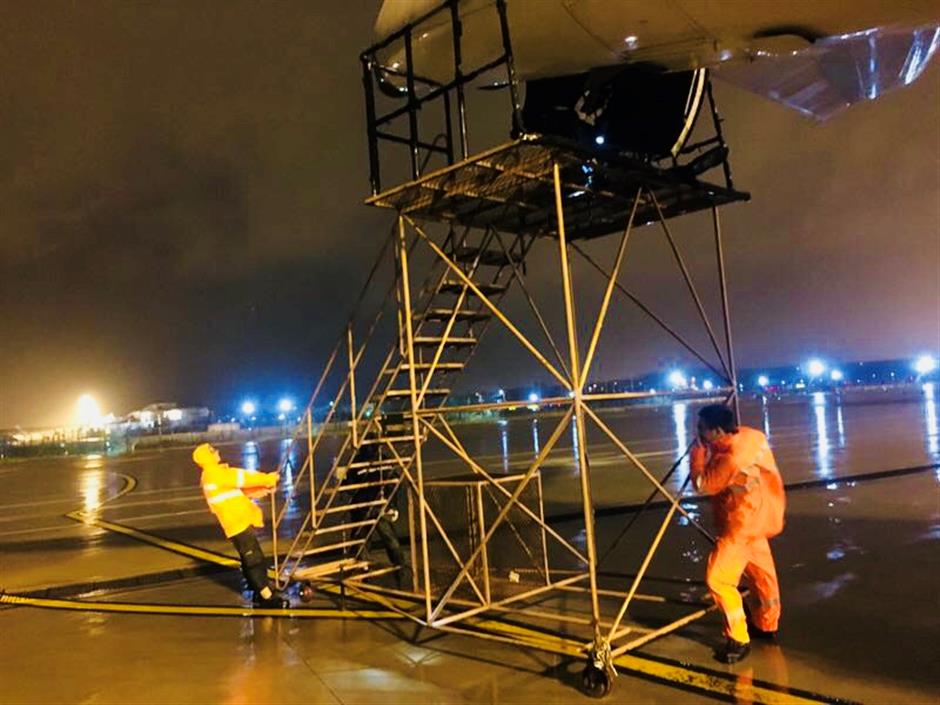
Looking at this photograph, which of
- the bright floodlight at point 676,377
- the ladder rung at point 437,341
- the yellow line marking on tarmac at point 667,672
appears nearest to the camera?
the yellow line marking on tarmac at point 667,672

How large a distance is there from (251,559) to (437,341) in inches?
116

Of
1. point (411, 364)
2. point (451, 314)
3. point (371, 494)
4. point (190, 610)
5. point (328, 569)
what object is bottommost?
point (190, 610)

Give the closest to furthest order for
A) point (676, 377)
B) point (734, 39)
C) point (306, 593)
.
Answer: point (734, 39) < point (306, 593) < point (676, 377)

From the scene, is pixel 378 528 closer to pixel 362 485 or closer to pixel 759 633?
pixel 362 485

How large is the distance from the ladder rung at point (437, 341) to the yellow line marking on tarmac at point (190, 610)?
8.37 ft

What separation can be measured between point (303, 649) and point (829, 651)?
404 cm

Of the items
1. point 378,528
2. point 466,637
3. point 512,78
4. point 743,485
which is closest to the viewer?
point 512,78

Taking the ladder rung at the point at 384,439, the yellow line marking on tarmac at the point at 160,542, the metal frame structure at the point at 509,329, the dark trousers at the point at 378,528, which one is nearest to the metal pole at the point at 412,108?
the metal frame structure at the point at 509,329

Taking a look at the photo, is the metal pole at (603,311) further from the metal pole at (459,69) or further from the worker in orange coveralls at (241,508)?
the worker in orange coveralls at (241,508)

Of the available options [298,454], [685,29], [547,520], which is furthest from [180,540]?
[298,454]

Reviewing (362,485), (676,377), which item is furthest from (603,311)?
(676,377)

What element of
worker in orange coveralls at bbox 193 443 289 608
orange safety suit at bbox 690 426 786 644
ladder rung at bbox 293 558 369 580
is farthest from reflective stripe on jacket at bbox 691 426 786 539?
worker in orange coveralls at bbox 193 443 289 608

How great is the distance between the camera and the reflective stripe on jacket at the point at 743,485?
198 inches

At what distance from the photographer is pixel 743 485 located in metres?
5.02
